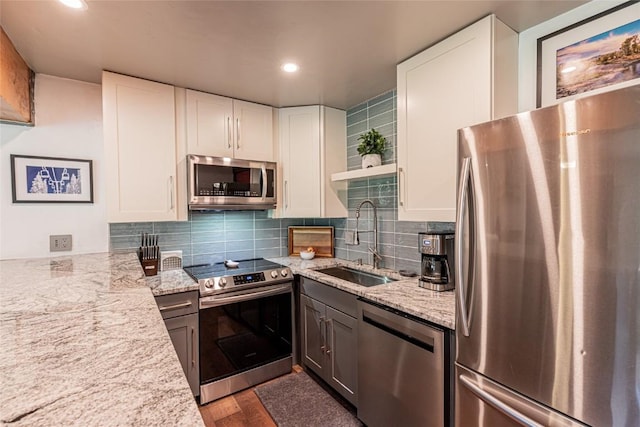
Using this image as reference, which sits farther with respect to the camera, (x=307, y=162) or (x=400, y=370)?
(x=307, y=162)

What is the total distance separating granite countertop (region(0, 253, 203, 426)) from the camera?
1.77ft

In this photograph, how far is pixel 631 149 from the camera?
0.83 m

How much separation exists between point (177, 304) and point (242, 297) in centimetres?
43

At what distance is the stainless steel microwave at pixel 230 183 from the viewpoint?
89.7 inches

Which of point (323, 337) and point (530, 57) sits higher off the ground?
point (530, 57)

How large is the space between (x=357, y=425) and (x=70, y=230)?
7.76 ft

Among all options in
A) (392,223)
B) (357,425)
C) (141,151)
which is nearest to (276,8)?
(141,151)

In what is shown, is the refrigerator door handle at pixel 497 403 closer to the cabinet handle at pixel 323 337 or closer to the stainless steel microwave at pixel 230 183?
the cabinet handle at pixel 323 337

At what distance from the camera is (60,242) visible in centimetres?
216

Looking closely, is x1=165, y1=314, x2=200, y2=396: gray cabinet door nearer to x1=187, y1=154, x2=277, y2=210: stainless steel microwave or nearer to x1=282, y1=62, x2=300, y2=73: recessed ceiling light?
x1=187, y1=154, x2=277, y2=210: stainless steel microwave

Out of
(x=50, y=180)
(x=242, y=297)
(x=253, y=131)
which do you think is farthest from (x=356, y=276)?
(x=50, y=180)

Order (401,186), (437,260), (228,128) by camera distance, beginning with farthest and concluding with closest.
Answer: (228,128)
(401,186)
(437,260)

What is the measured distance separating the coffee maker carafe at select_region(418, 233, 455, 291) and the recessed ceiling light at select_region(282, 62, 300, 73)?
132cm

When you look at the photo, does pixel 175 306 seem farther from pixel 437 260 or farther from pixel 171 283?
pixel 437 260
